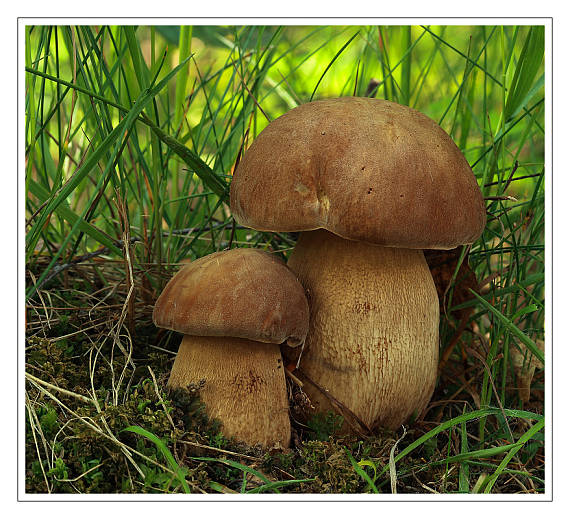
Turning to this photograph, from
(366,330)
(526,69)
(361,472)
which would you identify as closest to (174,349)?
(366,330)

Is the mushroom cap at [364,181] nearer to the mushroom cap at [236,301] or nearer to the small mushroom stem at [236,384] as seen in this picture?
the mushroom cap at [236,301]

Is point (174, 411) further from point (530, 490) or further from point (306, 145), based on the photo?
point (530, 490)

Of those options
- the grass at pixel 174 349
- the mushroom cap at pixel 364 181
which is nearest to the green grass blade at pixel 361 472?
the grass at pixel 174 349

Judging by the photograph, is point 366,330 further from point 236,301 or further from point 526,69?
point 526,69

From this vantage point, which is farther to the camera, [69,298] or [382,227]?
[69,298]

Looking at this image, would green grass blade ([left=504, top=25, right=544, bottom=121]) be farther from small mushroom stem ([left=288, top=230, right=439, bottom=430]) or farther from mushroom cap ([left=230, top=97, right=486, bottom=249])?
small mushroom stem ([left=288, top=230, right=439, bottom=430])

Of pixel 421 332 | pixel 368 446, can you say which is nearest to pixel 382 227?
pixel 421 332
